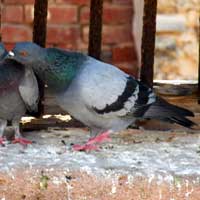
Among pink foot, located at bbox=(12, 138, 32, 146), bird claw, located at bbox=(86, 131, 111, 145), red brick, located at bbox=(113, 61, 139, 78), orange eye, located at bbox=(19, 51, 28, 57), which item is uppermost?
orange eye, located at bbox=(19, 51, 28, 57)

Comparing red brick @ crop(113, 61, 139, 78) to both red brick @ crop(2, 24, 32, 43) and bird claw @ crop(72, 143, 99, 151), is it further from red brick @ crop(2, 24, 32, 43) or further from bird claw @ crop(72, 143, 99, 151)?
bird claw @ crop(72, 143, 99, 151)

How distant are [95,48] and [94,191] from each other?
635mm

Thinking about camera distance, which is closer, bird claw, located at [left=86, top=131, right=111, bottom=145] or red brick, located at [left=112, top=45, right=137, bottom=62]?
bird claw, located at [left=86, top=131, right=111, bottom=145]

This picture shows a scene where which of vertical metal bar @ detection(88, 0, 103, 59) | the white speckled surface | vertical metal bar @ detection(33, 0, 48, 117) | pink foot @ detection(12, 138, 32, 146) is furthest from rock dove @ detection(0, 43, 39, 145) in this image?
vertical metal bar @ detection(88, 0, 103, 59)

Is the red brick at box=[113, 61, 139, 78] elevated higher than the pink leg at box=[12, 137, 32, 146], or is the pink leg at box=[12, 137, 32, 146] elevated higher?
the pink leg at box=[12, 137, 32, 146]

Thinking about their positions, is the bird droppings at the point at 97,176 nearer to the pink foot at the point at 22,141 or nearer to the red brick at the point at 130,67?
the pink foot at the point at 22,141

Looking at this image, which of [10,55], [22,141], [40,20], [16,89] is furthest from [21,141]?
[40,20]

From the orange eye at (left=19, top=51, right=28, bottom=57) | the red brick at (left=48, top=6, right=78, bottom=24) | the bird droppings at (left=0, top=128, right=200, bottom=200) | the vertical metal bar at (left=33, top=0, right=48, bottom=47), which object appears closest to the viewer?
the bird droppings at (left=0, top=128, right=200, bottom=200)

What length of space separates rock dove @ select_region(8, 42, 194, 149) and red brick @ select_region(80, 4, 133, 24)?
6.19 feet

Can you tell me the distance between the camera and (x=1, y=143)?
242 centimetres

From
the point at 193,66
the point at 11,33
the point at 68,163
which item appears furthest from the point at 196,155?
the point at 193,66

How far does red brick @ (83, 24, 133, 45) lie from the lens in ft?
14.2

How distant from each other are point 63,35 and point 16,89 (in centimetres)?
195

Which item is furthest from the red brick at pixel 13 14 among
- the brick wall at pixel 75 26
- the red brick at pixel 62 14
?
the red brick at pixel 62 14
